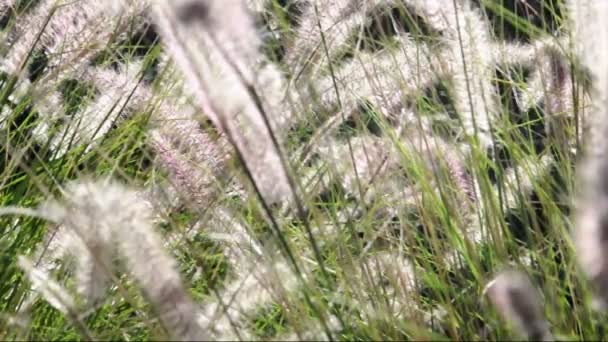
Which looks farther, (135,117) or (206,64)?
(135,117)

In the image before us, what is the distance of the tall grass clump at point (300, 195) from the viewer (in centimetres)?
68

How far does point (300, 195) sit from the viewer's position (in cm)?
116

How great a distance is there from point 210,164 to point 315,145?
0.43 ft

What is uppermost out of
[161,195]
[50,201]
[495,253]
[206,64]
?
[206,64]

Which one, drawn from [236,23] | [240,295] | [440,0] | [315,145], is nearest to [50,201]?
[240,295]

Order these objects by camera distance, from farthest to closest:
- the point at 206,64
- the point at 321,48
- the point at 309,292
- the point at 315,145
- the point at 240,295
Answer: the point at 321,48
the point at 315,145
the point at 240,295
the point at 309,292
the point at 206,64

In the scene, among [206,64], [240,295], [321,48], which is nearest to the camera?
[206,64]

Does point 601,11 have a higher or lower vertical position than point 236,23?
lower

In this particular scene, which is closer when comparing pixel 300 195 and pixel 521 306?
pixel 521 306

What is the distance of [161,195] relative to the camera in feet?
4.04

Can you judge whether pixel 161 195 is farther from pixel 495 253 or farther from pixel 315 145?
pixel 495 253

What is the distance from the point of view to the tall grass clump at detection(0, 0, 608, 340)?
0.68 meters

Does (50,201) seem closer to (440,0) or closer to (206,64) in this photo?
(206,64)

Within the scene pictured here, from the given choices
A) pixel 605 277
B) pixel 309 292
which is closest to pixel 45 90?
pixel 309 292
